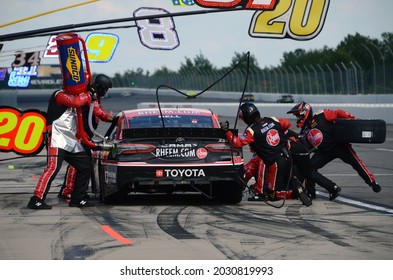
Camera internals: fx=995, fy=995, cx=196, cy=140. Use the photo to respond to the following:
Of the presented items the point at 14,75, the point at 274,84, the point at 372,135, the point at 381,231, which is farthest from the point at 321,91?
the point at 381,231

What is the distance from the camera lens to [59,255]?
891 centimetres

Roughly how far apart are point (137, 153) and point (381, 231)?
11.5ft

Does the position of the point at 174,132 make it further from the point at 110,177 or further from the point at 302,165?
the point at 302,165

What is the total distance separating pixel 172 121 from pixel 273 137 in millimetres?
1403

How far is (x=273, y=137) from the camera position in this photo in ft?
43.3

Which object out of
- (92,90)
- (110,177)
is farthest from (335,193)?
(92,90)

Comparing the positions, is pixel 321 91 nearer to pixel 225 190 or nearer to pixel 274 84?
pixel 274 84

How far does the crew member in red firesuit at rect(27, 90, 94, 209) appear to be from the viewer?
13.0 meters

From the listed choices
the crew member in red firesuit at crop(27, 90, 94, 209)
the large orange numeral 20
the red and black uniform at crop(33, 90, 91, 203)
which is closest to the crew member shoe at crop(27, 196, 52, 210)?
the crew member in red firesuit at crop(27, 90, 94, 209)

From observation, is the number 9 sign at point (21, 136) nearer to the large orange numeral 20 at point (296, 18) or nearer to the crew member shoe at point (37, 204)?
the crew member shoe at point (37, 204)

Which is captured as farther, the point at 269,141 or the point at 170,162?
the point at 269,141

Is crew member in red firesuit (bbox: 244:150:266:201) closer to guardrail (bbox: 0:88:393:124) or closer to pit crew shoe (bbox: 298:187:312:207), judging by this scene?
pit crew shoe (bbox: 298:187:312:207)

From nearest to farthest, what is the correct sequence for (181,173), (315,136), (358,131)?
(181,173) → (358,131) → (315,136)
